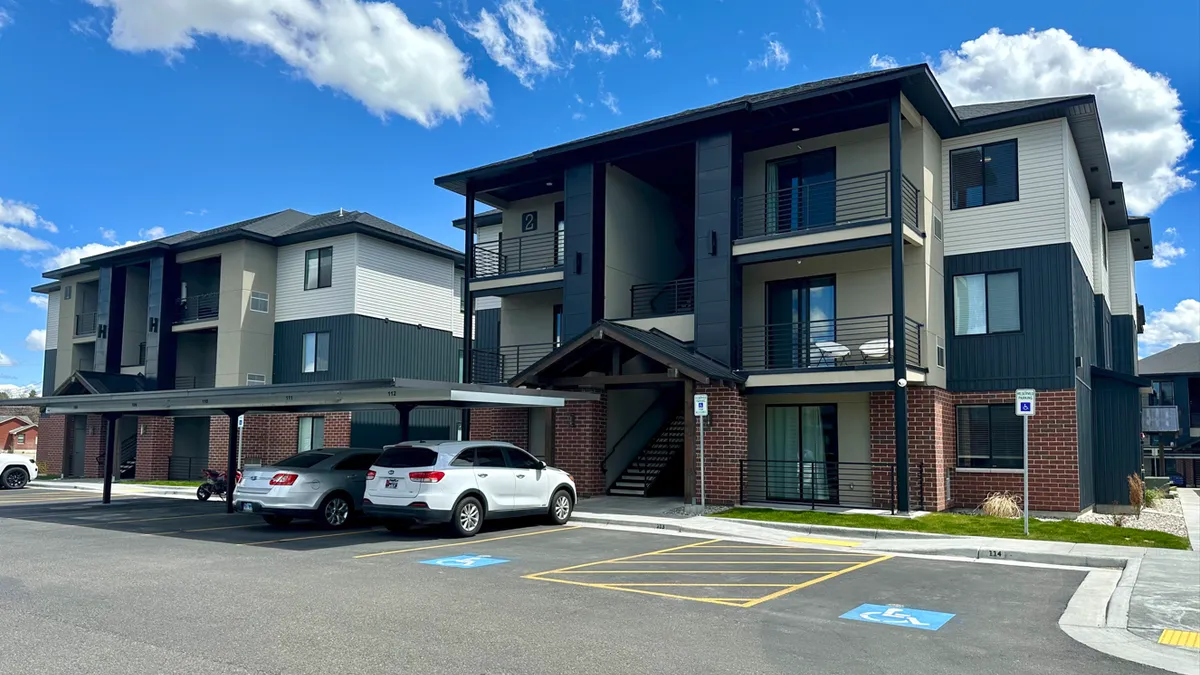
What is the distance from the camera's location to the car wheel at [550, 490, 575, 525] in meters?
16.9

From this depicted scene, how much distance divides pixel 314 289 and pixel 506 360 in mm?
10674

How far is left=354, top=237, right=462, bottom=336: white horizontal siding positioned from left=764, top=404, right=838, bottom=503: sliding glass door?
1733 centimetres

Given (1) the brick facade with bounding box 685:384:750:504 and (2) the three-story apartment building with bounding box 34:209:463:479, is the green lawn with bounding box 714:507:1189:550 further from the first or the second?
(2) the three-story apartment building with bounding box 34:209:463:479

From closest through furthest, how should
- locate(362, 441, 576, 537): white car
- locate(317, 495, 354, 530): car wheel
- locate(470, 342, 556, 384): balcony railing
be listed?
locate(362, 441, 576, 537): white car
locate(317, 495, 354, 530): car wheel
locate(470, 342, 556, 384): balcony railing

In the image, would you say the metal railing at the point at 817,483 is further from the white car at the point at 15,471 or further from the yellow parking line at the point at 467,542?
the white car at the point at 15,471

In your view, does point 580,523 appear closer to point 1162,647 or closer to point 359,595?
point 359,595

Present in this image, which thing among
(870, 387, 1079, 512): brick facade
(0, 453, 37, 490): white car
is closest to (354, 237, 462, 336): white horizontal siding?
(0, 453, 37, 490): white car

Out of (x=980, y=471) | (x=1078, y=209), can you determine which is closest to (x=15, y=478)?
(x=980, y=471)

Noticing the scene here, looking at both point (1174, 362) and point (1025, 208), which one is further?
point (1174, 362)

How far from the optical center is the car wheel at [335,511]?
16.2 m

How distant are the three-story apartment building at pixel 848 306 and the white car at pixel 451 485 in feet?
16.5

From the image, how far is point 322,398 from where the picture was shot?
Answer: 16.5 m

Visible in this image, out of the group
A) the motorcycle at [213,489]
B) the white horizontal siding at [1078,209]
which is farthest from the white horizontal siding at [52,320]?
the white horizontal siding at [1078,209]

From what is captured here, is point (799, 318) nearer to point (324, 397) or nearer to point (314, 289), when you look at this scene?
point (324, 397)
